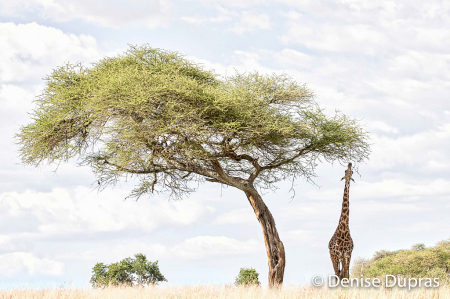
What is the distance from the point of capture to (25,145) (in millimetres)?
14070

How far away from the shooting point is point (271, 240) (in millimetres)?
14000

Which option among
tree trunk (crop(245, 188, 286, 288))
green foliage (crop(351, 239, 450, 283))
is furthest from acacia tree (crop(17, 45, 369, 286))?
green foliage (crop(351, 239, 450, 283))

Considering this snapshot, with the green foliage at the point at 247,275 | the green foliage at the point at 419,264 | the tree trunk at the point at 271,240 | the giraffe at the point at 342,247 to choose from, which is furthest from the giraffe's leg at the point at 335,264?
the green foliage at the point at 419,264

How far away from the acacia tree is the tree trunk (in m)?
0.03

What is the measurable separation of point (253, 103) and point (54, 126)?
6.42m

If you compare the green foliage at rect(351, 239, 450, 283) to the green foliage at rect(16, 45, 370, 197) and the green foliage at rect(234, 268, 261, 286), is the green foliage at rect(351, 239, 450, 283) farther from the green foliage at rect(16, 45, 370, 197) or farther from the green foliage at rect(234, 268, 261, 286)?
the green foliage at rect(16, 45, 370, 197)

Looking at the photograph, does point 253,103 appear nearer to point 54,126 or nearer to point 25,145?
point 54,126

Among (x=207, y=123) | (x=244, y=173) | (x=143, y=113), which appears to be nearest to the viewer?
(x=143, y=113)

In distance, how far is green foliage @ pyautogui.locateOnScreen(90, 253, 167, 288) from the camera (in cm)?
1672

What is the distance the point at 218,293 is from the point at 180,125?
15.7ft

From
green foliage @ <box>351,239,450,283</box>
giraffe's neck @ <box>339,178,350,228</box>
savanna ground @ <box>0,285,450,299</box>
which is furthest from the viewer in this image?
green foliage @ <box>351,239,450,283</box>

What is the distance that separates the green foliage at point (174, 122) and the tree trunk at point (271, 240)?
109 centimetres

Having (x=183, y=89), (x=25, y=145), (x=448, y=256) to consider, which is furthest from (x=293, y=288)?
(x=448, y=256)

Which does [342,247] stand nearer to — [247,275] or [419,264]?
[247,275]
